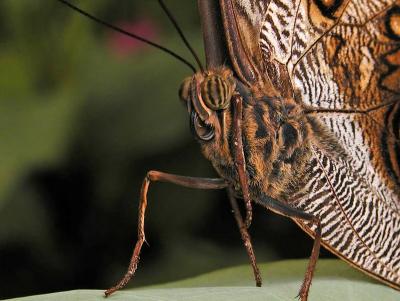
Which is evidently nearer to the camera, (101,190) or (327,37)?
(327,37)

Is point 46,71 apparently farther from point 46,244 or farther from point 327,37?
point 327,37

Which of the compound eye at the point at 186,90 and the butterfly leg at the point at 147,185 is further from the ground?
the compound eye at the point at 186,90

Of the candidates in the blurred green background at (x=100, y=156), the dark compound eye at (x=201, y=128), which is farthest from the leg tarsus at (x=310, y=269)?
the blurred green background at (x=100, y=156)

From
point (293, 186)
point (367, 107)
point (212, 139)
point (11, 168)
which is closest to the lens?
point (212, 139)

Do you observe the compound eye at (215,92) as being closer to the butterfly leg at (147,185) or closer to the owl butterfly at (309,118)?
the owl butterfly at (309,118)

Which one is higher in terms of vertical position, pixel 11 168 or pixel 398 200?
pixel 11 168

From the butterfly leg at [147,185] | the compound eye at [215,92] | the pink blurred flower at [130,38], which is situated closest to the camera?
the compound eye at [215,92]

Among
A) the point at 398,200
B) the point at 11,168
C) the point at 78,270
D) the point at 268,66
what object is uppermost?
the point at 268,66

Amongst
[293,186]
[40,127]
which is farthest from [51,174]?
[293,186]
